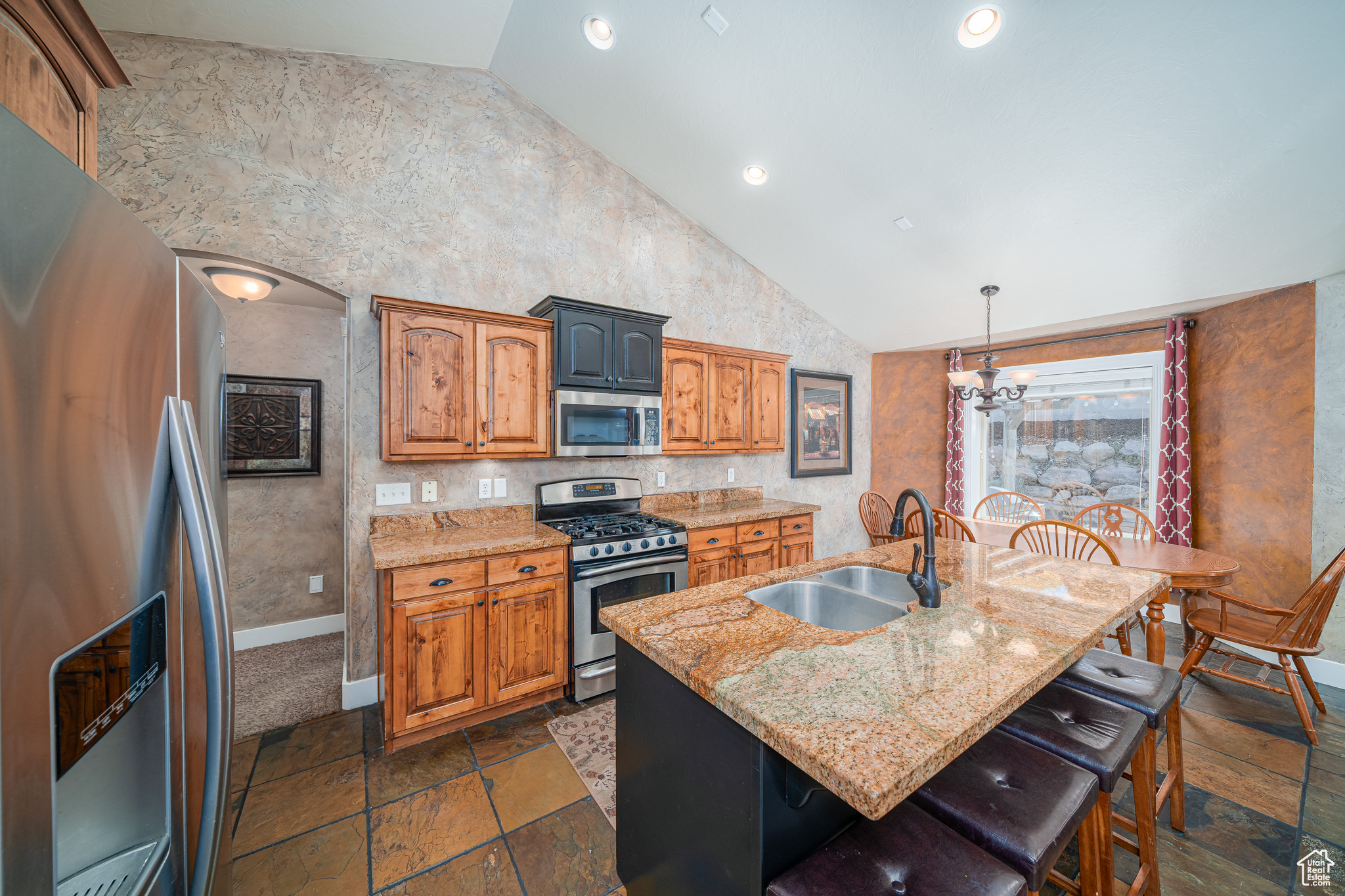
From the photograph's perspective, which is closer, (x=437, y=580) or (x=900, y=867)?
(x=900, y=867)

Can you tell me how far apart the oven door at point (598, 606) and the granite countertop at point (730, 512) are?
487 mm

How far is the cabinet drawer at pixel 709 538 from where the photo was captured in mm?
3150

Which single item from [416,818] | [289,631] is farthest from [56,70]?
[289,631]

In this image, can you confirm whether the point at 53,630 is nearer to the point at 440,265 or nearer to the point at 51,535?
the point at 51,535

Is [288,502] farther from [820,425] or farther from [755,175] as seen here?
[820,425]

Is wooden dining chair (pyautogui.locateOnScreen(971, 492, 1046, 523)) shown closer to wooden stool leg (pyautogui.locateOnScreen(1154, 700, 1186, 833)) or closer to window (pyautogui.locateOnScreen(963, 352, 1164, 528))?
window (pyautogui.locateOnScreen(963, 352, 1164, 528))

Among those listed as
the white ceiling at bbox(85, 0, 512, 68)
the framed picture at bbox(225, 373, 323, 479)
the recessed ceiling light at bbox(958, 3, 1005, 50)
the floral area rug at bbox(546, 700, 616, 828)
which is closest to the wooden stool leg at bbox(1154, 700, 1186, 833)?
the floral area rug at bbox(546, 700, 616, 828)

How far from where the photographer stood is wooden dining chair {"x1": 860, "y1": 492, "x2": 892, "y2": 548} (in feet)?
15.1

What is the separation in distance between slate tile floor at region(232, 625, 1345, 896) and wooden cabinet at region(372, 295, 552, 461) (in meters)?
1.46

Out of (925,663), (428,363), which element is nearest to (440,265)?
(428,363)

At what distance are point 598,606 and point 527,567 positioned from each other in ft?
1.55

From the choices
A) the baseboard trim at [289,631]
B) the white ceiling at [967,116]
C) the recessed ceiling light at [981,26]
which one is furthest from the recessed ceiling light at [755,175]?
the baseboard trim at [289,631]

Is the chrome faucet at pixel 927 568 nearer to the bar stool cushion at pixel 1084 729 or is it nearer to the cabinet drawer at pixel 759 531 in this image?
the bar stool cushion at pixel 1084 729

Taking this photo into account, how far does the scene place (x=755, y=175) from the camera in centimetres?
324
